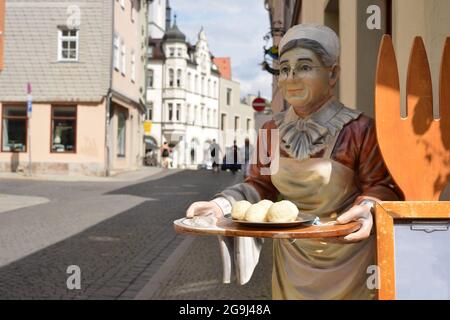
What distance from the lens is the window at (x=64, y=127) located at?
22781 mm

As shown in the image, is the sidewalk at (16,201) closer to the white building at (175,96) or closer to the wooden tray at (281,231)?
the wooden tray at (281,231)

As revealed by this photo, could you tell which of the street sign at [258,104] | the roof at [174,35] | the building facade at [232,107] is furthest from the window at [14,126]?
the building facade at [232,107]

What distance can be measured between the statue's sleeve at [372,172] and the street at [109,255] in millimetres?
2884

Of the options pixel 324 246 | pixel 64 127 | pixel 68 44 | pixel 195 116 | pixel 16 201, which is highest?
pixel 195 116

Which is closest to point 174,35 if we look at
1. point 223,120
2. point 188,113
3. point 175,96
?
point 175,96

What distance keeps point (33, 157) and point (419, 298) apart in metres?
22.4

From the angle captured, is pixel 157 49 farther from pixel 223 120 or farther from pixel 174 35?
pixel 223 120

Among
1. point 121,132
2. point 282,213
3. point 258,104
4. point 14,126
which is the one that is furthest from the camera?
point 121,132

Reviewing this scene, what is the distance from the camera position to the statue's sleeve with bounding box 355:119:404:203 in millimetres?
2016

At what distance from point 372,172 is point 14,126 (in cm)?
2312

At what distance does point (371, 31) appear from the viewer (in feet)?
15.6

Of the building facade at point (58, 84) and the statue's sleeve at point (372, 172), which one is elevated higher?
the building facade at point (58, 84)

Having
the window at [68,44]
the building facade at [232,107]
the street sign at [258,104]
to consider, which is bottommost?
the street sign at [258,104]
